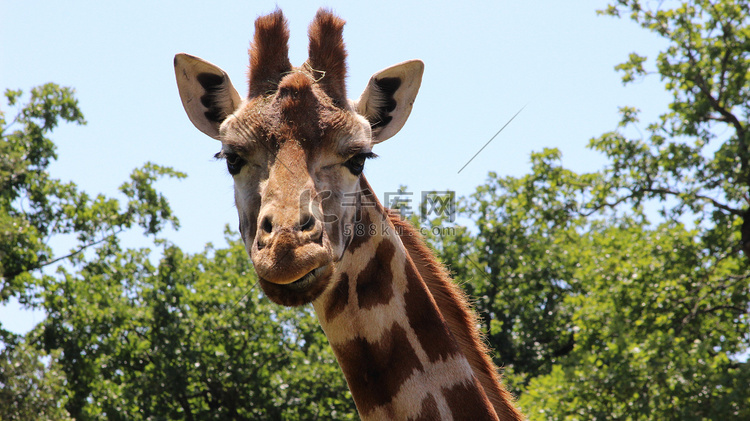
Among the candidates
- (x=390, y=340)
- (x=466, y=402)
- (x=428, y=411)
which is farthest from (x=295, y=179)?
(x=466, y=402)

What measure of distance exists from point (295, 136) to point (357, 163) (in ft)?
1.43

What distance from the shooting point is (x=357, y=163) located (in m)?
3.95

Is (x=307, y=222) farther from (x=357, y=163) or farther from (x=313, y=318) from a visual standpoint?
(x=313, y=318)

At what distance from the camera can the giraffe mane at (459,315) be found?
427cm

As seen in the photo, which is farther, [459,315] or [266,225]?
[459,315]

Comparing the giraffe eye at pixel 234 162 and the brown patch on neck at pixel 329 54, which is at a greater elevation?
the brown patch on neck at pixel 329 54

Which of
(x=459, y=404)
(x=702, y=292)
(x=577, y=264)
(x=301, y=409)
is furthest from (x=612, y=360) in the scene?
(x=459, y=404)

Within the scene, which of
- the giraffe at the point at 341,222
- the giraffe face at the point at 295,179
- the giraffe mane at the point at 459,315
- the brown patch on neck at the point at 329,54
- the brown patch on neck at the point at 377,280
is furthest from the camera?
the giraffe mane at the point at 459,315

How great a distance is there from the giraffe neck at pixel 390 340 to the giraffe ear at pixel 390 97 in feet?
1.89

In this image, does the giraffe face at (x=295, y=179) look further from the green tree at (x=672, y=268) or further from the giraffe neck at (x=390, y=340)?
the green tree at (x=672, y=268)

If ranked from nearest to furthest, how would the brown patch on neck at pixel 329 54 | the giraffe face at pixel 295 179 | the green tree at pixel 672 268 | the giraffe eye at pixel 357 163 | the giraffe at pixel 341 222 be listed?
the giraffe face at pixel 295 179 → the giraffe at pixel 341 222 → the giraffe eye at pixel 357 163 → the brown patch on neck at pixel 329 54 → the green tree at pixel 672 268

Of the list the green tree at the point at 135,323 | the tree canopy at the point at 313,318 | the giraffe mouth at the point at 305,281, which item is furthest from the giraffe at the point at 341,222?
the green tree at the point at 135,323

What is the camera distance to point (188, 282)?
20.6m

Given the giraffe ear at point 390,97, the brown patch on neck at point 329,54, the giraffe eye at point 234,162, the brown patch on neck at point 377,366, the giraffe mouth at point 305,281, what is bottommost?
the brown patch on neck at point 377,366
